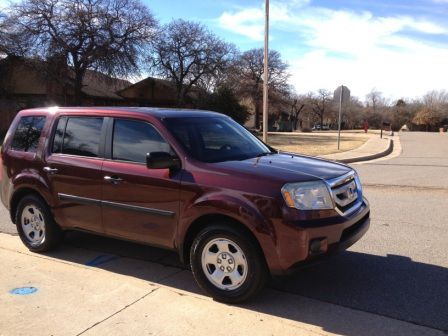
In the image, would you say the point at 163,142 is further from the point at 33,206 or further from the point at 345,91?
the point at 345,91

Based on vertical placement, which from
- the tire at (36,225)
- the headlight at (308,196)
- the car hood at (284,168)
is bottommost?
the tire at (36,225)

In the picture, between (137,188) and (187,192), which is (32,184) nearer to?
(137,188)

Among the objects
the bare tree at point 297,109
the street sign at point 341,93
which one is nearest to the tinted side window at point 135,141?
the street sign at point 341,93

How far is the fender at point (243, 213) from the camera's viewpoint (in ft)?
13.1

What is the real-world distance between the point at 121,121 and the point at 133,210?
3.27 ft

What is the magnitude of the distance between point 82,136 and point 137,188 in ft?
3.77

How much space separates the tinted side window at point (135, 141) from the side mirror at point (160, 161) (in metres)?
0.23

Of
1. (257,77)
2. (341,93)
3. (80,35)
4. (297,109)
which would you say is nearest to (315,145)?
(341,93)

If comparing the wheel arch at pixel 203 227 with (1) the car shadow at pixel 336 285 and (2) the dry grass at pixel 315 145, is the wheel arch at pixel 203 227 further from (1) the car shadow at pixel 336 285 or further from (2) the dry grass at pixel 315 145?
(2) the dry grass at pixel 315 145

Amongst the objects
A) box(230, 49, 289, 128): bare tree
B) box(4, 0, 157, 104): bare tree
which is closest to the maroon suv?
box(4, 0, 157, 104): bare tree

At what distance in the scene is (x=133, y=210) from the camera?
15.7ft

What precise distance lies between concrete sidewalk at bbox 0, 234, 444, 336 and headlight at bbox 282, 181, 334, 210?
93 cm

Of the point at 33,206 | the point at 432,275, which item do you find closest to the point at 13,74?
the point at 33,206

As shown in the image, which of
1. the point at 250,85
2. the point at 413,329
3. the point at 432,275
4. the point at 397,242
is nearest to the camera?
the point at 413,329
